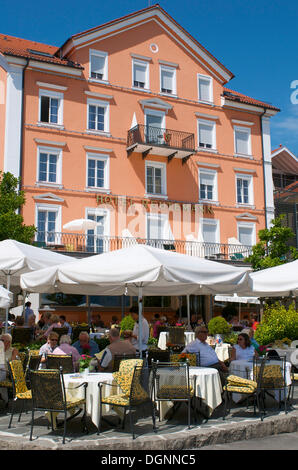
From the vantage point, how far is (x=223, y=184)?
98.2 feet

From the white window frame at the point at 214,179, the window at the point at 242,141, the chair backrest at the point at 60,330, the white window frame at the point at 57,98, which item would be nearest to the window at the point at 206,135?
the white window frame at the point at 214,179

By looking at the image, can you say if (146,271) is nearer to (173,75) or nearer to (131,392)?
(131,392)

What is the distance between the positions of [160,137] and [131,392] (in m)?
22.3

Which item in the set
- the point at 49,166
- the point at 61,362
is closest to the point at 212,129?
the point at 49,166

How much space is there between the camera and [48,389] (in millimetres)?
6668

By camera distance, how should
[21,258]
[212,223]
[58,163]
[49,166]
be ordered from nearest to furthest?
1. [21,258]
2. [49,166]
3. [58,163]
4. [212,223]

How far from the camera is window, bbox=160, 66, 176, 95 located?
29234 mm

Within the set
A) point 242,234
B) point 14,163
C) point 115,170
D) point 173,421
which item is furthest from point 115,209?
point 173,421

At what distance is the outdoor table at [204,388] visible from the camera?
7.39 metres

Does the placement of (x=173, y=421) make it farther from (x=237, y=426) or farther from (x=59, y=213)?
(x=59, y=213)

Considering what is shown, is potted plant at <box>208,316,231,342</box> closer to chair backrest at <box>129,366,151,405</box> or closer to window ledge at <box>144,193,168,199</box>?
chair backrest at <box>129,366,151,405</box>

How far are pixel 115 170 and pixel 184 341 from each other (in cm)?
1355

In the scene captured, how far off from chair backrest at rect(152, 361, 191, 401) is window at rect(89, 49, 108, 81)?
22529 millimetres
